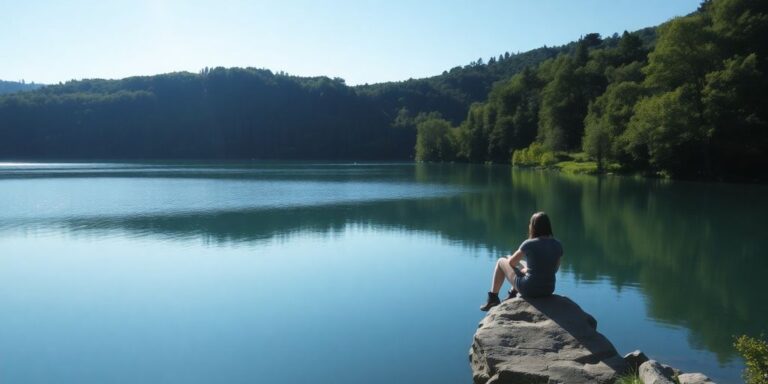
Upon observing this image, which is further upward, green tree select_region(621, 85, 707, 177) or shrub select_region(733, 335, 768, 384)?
green tree select_region(621, 85, 707, 177)

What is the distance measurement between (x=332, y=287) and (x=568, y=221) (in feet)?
42.7

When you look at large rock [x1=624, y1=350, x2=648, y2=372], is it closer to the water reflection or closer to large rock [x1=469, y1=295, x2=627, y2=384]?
large rock [x1=469, y1=295, x2=627, y2=384]

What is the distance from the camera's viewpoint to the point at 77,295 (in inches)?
480

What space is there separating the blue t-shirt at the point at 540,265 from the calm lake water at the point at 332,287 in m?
1.44

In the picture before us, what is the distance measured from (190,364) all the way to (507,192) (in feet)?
98.4

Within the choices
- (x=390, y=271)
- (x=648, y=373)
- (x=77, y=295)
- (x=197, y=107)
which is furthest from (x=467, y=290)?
(x=197, y=107)

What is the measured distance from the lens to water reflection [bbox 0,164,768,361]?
38.5 feet

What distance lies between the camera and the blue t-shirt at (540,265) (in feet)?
23.7

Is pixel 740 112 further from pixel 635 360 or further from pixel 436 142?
pixel 436 142

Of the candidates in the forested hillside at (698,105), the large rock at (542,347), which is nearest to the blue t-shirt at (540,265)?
the large rock at (542,347)

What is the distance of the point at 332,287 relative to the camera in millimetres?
12500

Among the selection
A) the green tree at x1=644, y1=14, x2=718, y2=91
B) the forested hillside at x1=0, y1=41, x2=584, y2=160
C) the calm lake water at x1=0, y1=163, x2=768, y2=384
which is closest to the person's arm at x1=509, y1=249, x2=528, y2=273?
the calm lake water at x1=0, y1=163, x2=768, y2=384

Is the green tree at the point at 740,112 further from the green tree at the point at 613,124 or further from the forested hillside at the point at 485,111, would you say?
the green tree at the point at 613,124

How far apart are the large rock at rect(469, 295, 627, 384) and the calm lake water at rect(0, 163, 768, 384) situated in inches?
34.1
